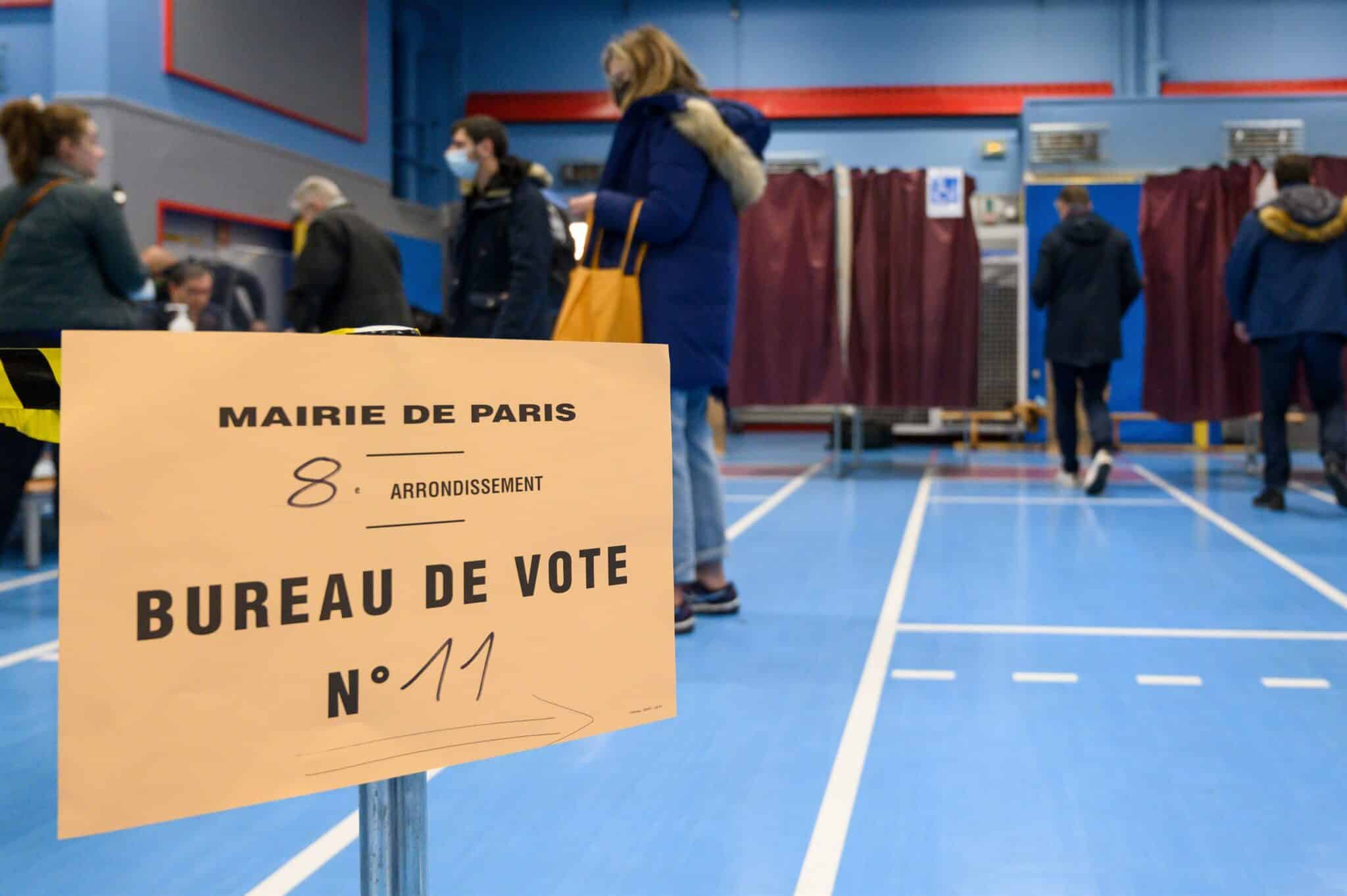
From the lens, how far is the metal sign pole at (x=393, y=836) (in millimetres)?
1019

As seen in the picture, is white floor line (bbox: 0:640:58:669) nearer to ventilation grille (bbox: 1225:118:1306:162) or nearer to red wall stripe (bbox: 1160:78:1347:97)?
ventilation grille (bbox: 1225:118:1306:162)

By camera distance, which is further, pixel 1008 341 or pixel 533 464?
pixel 1008 341

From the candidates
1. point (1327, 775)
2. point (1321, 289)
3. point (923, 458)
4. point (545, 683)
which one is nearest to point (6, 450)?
point (545, 683)

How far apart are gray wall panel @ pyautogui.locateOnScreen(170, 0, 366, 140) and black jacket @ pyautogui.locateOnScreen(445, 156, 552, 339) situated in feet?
21.0

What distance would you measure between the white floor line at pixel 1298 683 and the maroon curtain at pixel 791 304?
4.66 m

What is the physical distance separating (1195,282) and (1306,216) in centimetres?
185

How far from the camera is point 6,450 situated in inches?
127

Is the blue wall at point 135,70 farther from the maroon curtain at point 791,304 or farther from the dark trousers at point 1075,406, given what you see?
the dark trousers at point 1075,406

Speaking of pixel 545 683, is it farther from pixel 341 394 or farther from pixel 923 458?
pixel 923 458

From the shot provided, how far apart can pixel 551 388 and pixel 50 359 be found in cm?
41

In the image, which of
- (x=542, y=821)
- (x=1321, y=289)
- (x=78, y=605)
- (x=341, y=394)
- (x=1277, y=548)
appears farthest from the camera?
(x=1321, y=289)

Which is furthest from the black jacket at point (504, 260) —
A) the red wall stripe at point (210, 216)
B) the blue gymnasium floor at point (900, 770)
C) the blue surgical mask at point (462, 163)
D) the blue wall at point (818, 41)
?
the blue wall at point (818, 41)

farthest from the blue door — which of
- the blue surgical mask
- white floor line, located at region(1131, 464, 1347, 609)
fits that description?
the blue surgical mask

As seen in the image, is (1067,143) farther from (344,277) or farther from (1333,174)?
(344,277)
